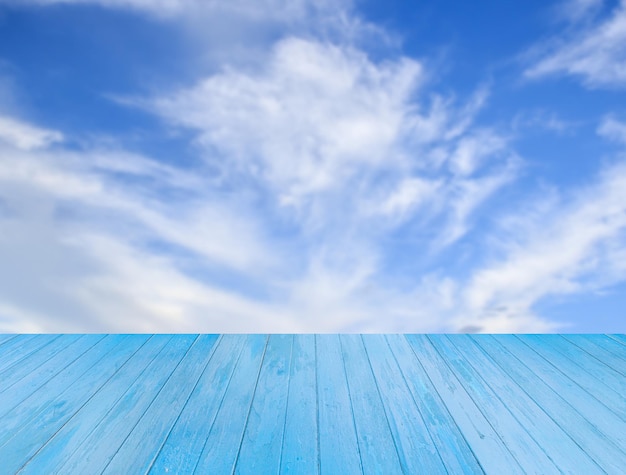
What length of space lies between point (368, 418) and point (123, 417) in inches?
32.3

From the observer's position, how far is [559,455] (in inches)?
60.2

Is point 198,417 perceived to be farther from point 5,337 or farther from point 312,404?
point 5,337

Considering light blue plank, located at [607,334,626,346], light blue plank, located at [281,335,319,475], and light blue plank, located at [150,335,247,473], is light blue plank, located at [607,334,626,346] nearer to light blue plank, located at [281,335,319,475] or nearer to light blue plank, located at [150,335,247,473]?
light blue plank, located at [281,335,319,475]

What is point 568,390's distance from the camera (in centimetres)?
195

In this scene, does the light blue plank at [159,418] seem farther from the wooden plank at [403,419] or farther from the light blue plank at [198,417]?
the wooden plank at [403,419]

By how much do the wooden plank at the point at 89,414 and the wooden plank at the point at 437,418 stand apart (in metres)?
1.06

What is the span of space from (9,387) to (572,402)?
213cm

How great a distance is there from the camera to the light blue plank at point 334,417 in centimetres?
143

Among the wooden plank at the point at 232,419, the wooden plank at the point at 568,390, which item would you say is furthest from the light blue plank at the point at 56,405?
the wooden plank at the point at 568,390

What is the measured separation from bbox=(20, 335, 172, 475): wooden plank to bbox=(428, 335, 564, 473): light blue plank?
4.21 feet

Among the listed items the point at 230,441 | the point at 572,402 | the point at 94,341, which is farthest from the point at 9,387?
the point at 572,402

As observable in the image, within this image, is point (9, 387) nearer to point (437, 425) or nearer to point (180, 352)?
point (180, 352)

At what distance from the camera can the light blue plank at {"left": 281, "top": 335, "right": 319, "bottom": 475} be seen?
1.42 m

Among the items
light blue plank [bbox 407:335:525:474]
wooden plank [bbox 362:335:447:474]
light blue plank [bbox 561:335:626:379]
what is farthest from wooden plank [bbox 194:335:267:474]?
light blue plank [bbox 561:335:626:379]
